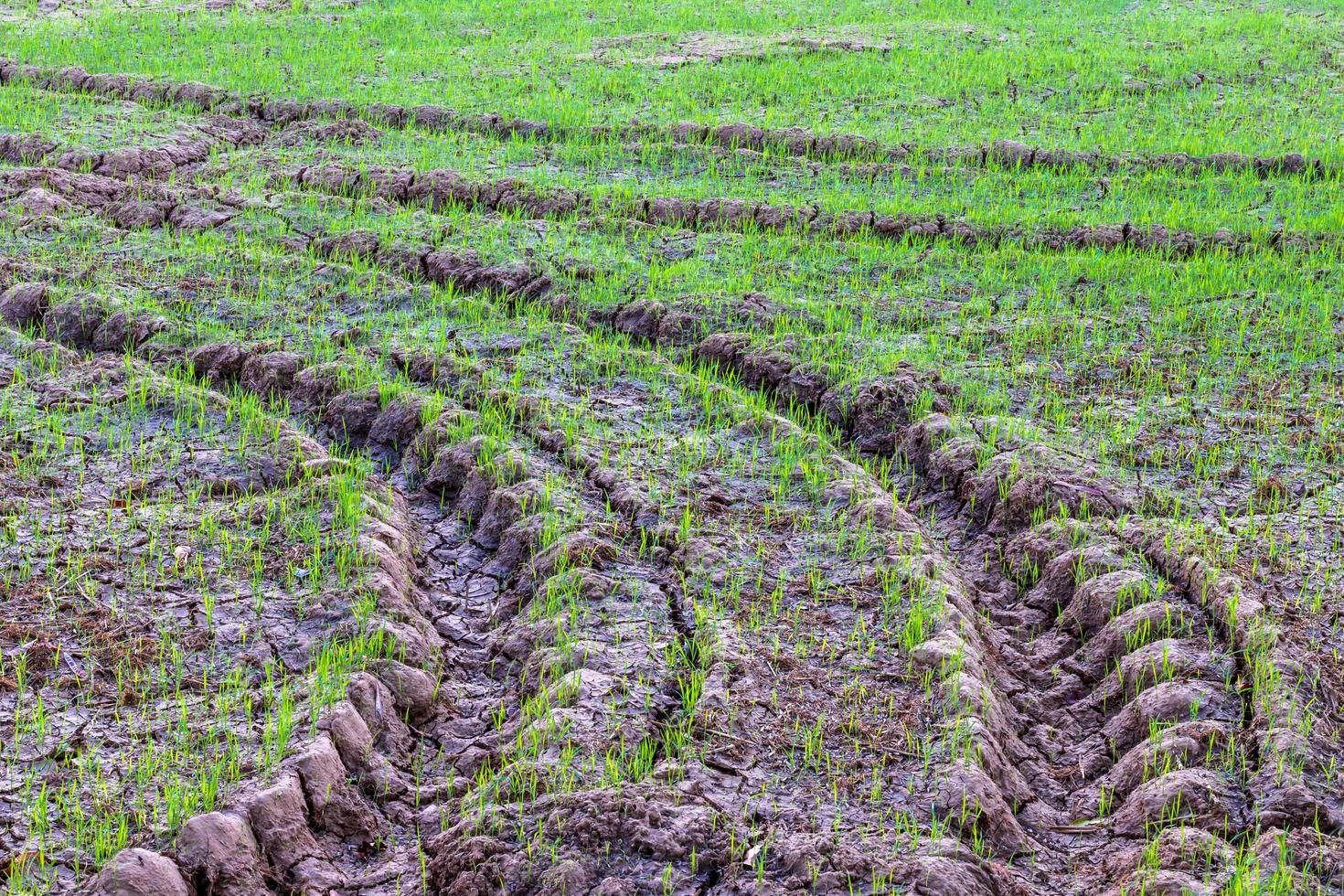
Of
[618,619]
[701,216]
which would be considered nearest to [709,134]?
[701,216]

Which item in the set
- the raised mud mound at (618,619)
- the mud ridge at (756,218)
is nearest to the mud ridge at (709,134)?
the mud ridge at (756,218)

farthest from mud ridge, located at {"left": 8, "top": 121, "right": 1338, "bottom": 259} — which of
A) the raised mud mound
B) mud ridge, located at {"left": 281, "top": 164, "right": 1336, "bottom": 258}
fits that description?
the raised mud mound

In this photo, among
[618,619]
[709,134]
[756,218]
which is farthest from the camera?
[709,134]

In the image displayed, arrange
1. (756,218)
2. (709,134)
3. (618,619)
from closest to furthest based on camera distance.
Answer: (618,619)
(756,218)
(709,134)

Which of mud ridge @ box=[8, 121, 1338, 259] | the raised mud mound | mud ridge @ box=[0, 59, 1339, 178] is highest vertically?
mud ridge @ box=[0, 59, 1339, 178]

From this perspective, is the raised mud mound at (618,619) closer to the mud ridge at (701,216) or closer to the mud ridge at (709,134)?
the mud ridge at (701,216)

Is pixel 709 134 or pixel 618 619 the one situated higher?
pixel 709 134

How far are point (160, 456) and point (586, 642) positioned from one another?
7.44 feet

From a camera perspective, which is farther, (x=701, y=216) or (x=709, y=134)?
(x=709, y=134)

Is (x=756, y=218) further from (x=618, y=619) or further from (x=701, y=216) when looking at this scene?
(x=618, y=619)

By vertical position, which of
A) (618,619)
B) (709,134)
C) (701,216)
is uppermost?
(709,134)

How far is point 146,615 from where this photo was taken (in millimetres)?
4293

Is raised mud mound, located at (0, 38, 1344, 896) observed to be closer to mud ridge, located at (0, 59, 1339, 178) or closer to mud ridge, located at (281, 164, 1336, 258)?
mud ridge, located at (281, 164, 1336, 258)

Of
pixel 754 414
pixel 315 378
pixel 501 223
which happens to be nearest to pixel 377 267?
pixel 501 223
